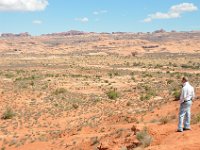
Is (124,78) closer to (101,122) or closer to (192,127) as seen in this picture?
(101,122)

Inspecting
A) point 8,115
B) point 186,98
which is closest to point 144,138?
point 186,98

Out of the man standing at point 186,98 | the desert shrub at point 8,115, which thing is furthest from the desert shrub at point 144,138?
the desert shrub at point 8,115

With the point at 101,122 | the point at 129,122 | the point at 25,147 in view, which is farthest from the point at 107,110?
the point at 25,147

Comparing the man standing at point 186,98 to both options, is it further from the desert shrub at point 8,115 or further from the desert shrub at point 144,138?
the desert shrub at point 8,115

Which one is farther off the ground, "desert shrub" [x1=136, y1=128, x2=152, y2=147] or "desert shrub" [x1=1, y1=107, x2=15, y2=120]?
"desert shrub" [x1=136, y1=128, x2=152, y2=147]

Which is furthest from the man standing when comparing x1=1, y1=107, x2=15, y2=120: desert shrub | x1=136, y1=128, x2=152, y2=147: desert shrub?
x1=1, y1=107, x2=15, y2=120: desert shrub

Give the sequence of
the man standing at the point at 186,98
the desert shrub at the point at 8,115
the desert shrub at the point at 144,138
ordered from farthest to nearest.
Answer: the desert shrub at the point at 8,115 < the desert shrub at the point at 144,138 < the man standing at the point at 186,98

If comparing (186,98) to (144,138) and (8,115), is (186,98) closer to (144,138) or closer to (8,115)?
(144,138)

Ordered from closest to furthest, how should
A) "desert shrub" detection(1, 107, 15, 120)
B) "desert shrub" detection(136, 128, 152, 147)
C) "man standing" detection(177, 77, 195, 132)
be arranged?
"man standing" detection(177, 77, 195, 132) → "desert shrub" detection(136, 128, 152, 147) → "desert shrub" detection(1, 107, 15, 120)

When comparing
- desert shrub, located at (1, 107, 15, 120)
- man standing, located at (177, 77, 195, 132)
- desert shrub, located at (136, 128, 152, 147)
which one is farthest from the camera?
desert shrub, located at (1, 107, 15, 120)

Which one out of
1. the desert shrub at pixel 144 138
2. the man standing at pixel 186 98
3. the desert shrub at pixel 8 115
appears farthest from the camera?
the desert shrub at pixel 8 115

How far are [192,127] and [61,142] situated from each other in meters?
7.37

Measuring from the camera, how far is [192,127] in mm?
12953

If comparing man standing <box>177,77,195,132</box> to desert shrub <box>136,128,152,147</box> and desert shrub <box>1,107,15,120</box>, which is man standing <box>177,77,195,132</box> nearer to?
desert shrub <box>136,128,152,147</box>
